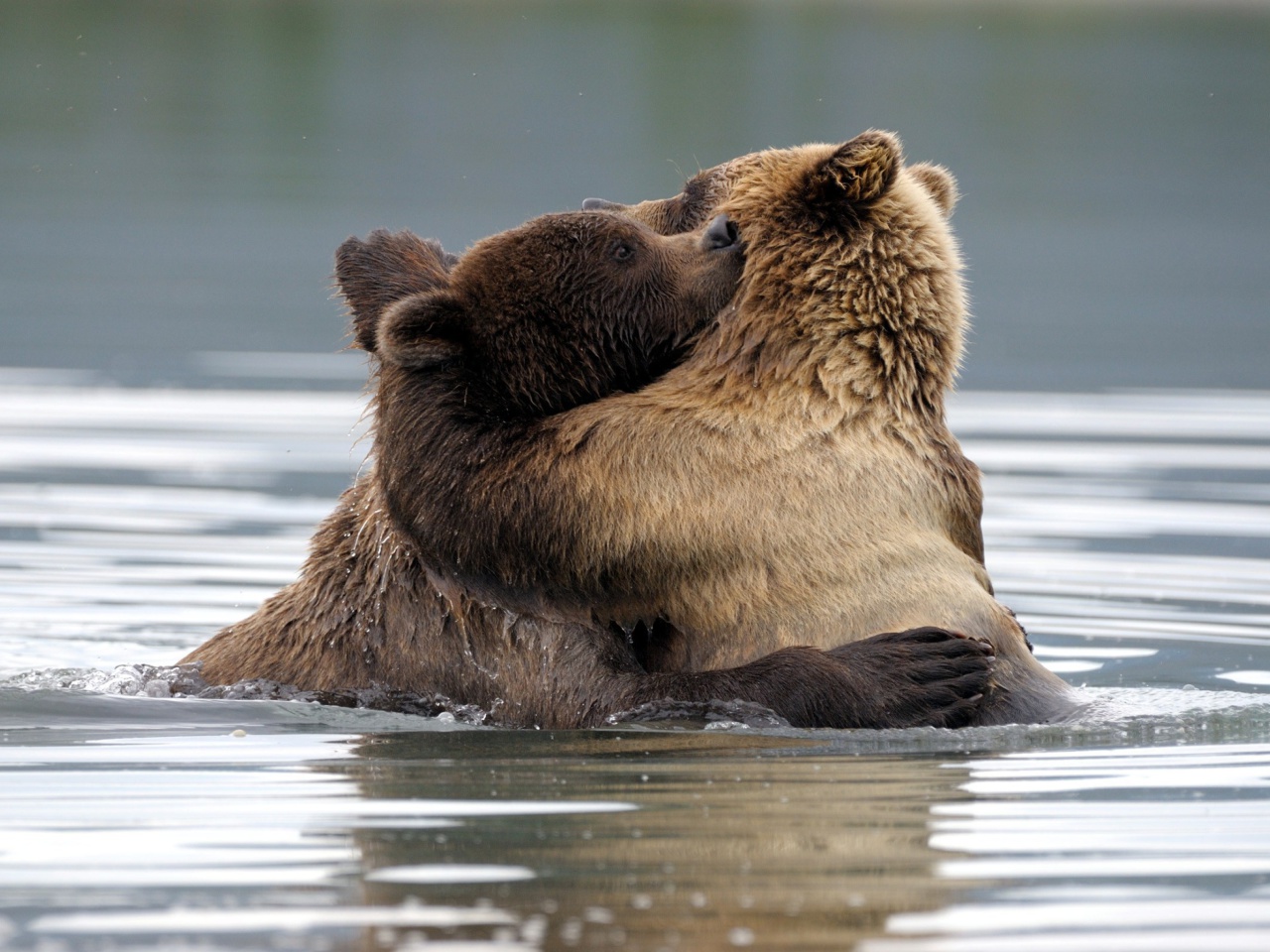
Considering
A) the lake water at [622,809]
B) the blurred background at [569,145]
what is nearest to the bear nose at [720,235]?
the lake water at [622,809]

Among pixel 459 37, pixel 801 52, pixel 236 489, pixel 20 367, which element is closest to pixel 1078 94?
pixel 801 52

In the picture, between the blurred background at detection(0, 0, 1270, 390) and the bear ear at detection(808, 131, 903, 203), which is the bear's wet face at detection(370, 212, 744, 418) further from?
the blurred background at detection(0, 0, 1270, 390)

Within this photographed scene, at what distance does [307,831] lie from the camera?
507 centimetres

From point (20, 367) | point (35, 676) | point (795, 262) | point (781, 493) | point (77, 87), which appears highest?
point (77, 87)

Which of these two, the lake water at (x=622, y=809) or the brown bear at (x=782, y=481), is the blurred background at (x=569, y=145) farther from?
the brown bear at (x=782, y=481)

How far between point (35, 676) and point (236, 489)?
15.1 feet

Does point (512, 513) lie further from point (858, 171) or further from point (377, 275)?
point (858, 171)

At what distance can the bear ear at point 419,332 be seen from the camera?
6062 mm

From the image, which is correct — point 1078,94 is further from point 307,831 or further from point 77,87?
point 307,831

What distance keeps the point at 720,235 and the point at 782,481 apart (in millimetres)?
792

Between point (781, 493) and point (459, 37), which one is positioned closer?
point (781, 493)

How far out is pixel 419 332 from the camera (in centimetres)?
609

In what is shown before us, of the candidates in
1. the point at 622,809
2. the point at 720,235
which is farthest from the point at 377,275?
the point at 622,809

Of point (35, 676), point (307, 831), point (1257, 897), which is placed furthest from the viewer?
point (35, 676)
